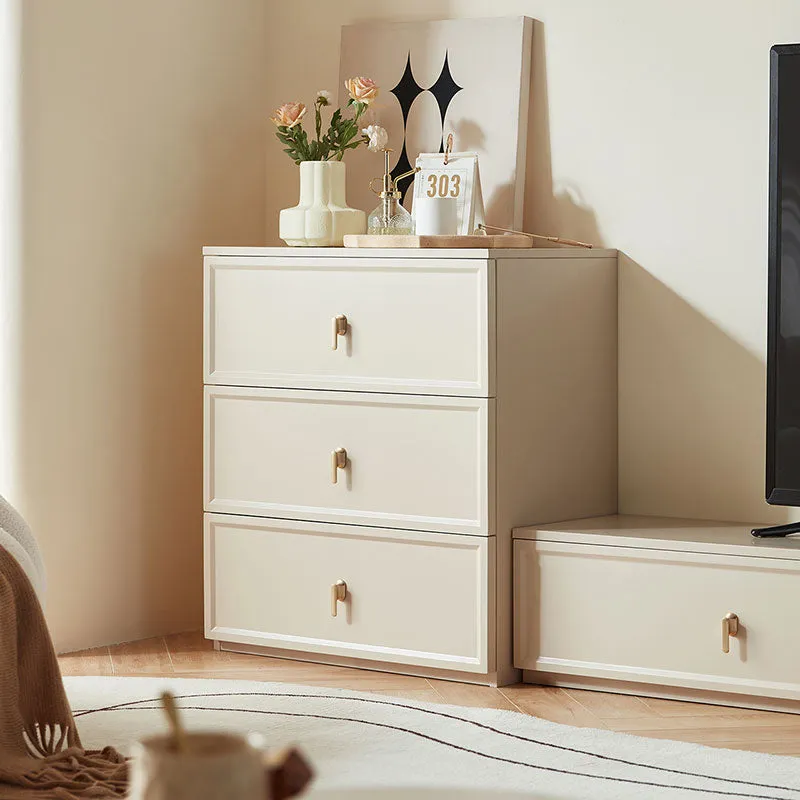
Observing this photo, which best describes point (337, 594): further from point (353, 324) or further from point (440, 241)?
point (440, 241)

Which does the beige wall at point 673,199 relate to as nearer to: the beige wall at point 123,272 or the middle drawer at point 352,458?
the middle drawer at point 352,458

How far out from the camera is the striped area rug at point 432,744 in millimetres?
2643

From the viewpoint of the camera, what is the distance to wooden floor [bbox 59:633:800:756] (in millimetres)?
3021

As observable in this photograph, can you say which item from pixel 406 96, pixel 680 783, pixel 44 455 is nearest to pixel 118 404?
pixel 44 455

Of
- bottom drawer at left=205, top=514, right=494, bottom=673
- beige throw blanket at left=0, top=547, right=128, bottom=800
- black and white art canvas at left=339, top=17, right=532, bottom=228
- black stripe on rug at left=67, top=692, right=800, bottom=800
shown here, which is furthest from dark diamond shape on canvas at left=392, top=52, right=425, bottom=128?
beige throw blanket at left=0, top=547, right=128, bottom=800

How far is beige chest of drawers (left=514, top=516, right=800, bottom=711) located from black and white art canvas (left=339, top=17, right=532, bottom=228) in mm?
901

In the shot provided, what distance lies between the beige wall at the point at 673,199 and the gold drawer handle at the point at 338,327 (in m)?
0.62

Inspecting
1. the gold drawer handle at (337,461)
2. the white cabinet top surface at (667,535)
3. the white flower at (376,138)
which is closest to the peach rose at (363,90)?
the white flower at (376,138)

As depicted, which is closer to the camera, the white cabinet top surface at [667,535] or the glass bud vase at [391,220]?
the white cabinet top surface at [667,535]

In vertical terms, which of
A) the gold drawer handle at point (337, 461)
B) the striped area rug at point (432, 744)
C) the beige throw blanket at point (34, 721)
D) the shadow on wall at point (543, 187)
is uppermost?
the shadow on wall at point (543, 187)

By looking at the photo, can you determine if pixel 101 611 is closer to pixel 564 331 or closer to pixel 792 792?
pixel 564 331

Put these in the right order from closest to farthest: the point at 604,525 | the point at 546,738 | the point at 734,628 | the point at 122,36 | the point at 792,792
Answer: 1. the point at 792,792
2. the point at 546,738
3. the point at 734,628
4. the point at 604,525
5. the point at 122,36

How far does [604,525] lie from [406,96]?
1.27m

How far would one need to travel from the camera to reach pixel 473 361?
3352mm
